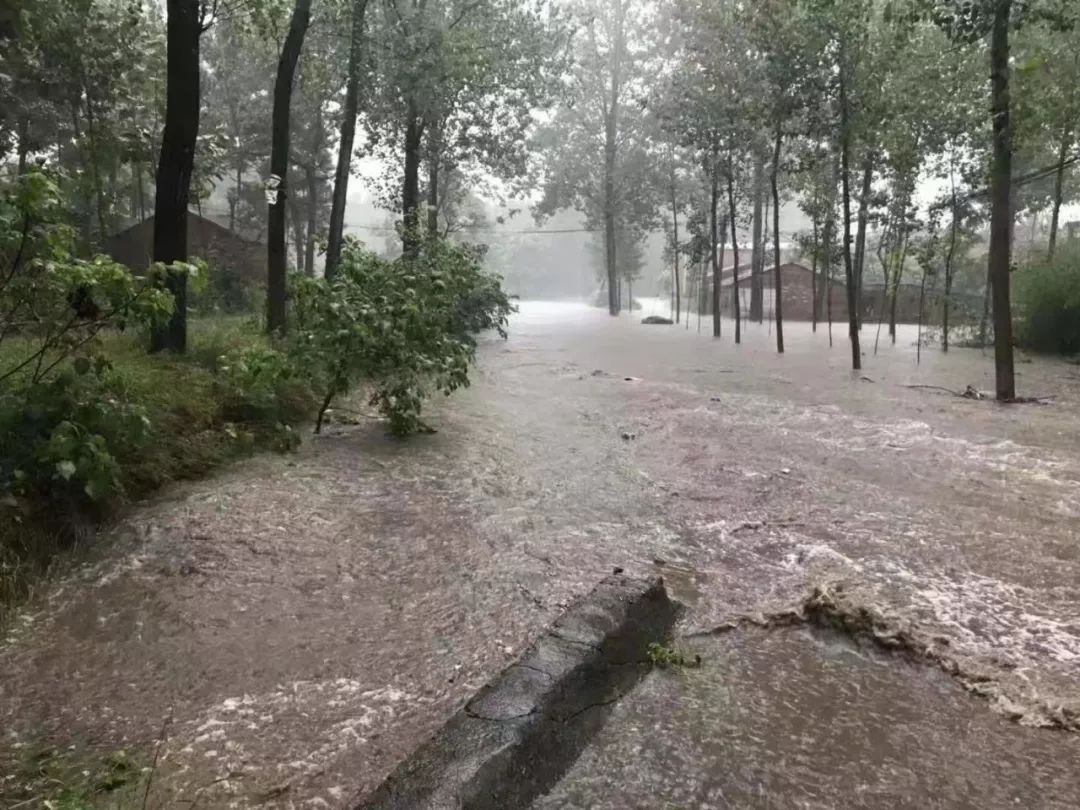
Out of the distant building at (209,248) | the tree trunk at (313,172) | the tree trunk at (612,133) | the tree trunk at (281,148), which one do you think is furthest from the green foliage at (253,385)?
the tree trunk at (612,133)

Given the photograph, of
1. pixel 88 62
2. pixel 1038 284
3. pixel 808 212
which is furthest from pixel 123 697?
pixel 808 212

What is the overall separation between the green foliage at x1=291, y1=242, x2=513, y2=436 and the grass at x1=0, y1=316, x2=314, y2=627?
0.71 m

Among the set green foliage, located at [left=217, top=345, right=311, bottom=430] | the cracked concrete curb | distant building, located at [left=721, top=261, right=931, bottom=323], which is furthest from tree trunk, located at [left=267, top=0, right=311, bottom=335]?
distant building, located at [left=721, top=261, right=931, bottom=323]

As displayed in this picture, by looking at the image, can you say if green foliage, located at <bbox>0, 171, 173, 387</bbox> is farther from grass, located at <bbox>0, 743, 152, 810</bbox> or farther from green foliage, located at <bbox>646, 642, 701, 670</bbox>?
green foliage, located at <bbox>646, 642, 701, 670</bbox>

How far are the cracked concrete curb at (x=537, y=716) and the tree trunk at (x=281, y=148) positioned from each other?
914cm

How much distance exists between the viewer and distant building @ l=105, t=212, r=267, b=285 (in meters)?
25.7

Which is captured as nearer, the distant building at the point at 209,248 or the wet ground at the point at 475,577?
the wet ground at the point at 475,577

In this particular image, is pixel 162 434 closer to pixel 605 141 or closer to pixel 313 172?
pixel 313 172

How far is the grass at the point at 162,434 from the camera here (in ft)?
13.7

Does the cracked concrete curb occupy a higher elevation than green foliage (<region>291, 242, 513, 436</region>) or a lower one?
lower

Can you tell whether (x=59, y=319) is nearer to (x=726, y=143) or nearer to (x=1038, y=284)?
(x=1038, y=284)

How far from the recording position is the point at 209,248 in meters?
26.0

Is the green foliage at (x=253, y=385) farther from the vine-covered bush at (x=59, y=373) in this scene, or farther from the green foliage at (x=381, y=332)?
the vine-covered bush at (x=59, y=373)

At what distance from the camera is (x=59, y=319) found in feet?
16.4
